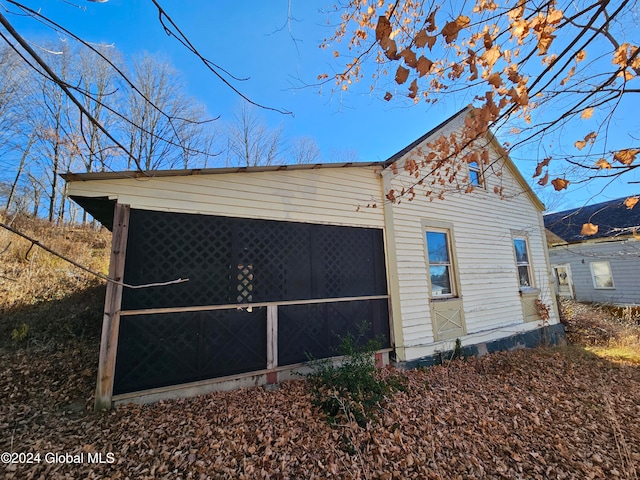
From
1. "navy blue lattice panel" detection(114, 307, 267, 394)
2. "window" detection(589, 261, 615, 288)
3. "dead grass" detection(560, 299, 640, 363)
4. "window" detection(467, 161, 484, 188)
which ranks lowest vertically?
"dead grass" detection(560, 299, 640, 363)

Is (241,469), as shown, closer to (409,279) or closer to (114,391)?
(114,391)

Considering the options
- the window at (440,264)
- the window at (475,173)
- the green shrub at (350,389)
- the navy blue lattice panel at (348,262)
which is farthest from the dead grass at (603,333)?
the green shrub at (350,389)

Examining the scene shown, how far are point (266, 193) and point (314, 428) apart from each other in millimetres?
3728

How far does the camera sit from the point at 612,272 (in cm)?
1327

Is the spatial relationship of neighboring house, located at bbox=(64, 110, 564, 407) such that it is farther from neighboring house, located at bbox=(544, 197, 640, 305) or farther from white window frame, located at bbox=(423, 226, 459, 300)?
neighboring house, located at bbox=(544, 197, 640, 305)

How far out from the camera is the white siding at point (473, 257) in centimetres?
609

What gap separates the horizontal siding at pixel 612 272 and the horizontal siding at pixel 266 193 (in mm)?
11276

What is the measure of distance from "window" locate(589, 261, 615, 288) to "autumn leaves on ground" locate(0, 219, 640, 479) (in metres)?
10.5

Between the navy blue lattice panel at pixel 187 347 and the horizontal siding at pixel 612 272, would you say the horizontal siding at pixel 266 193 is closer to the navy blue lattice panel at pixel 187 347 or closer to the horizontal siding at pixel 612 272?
the navy blue lattice panel at pixel 187 347

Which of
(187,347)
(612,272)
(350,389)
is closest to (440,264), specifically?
(350,389)

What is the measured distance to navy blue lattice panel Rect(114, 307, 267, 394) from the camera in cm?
377

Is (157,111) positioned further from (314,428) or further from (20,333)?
A: (314,428)

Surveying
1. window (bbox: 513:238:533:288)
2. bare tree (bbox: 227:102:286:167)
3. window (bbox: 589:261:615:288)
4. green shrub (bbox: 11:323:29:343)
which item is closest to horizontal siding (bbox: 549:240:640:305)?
window (bbox: 589:261:615:288)

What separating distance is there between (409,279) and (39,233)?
1445cm
